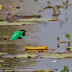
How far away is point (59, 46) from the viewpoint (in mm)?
8836

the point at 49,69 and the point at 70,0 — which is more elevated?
the point at 70,0

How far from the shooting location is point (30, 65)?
7.26m

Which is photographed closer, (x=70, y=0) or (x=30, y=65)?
(x=30, y=65)

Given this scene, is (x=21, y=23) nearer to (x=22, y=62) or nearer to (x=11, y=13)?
(x=11, y=13)

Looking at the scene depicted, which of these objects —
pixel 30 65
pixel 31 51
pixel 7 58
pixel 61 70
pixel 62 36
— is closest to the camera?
pixel 61 70

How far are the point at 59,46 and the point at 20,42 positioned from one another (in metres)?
0.92

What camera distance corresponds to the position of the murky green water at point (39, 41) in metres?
7.27

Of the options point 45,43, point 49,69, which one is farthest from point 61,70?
point 45,43

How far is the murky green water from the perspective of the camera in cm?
727

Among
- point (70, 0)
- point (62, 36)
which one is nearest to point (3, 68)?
point (62, 36)

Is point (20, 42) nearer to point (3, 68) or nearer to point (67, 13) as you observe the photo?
point (3, 68)

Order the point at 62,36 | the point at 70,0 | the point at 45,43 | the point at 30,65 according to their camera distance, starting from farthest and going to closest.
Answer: the point at 70,0 < the point at 62,36 < the point at 45,43 < the point at 30,65

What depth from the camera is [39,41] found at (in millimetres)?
9414

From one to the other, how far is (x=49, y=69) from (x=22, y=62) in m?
0.67
